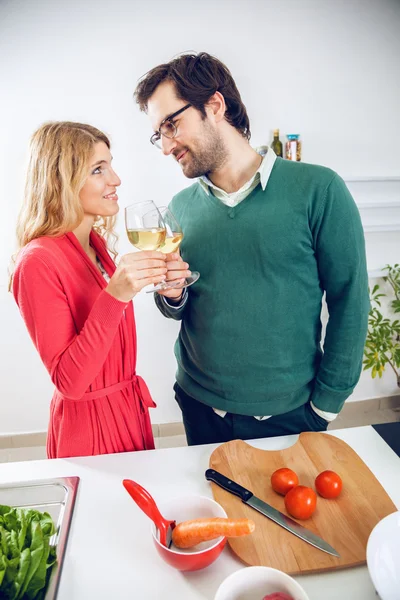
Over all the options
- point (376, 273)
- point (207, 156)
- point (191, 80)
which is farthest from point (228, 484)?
point (376, 273)

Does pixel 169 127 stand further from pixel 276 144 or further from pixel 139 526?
pixel 276 144

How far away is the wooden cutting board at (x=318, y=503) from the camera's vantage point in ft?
2.55

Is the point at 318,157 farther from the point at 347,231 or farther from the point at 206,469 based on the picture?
the point at 206,469

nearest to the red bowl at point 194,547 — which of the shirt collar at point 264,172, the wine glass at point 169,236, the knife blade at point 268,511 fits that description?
the knife blade at point 268,511

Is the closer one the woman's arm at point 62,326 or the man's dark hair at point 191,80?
the woman's arm at point 62,326

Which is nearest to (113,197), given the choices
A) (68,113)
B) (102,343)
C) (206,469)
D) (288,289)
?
(102,343)

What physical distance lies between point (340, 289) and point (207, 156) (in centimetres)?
55

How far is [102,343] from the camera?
1.03 meters

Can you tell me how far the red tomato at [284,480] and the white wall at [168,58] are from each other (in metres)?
1.70

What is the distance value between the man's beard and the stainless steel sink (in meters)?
0.89

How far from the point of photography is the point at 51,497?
0.94 meters

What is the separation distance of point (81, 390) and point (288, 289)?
0.61m

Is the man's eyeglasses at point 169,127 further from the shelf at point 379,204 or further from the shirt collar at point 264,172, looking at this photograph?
the shelf at point 379,204

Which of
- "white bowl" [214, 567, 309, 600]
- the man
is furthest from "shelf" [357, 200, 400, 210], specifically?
"white bowl" [214, 567, 309, 600]
